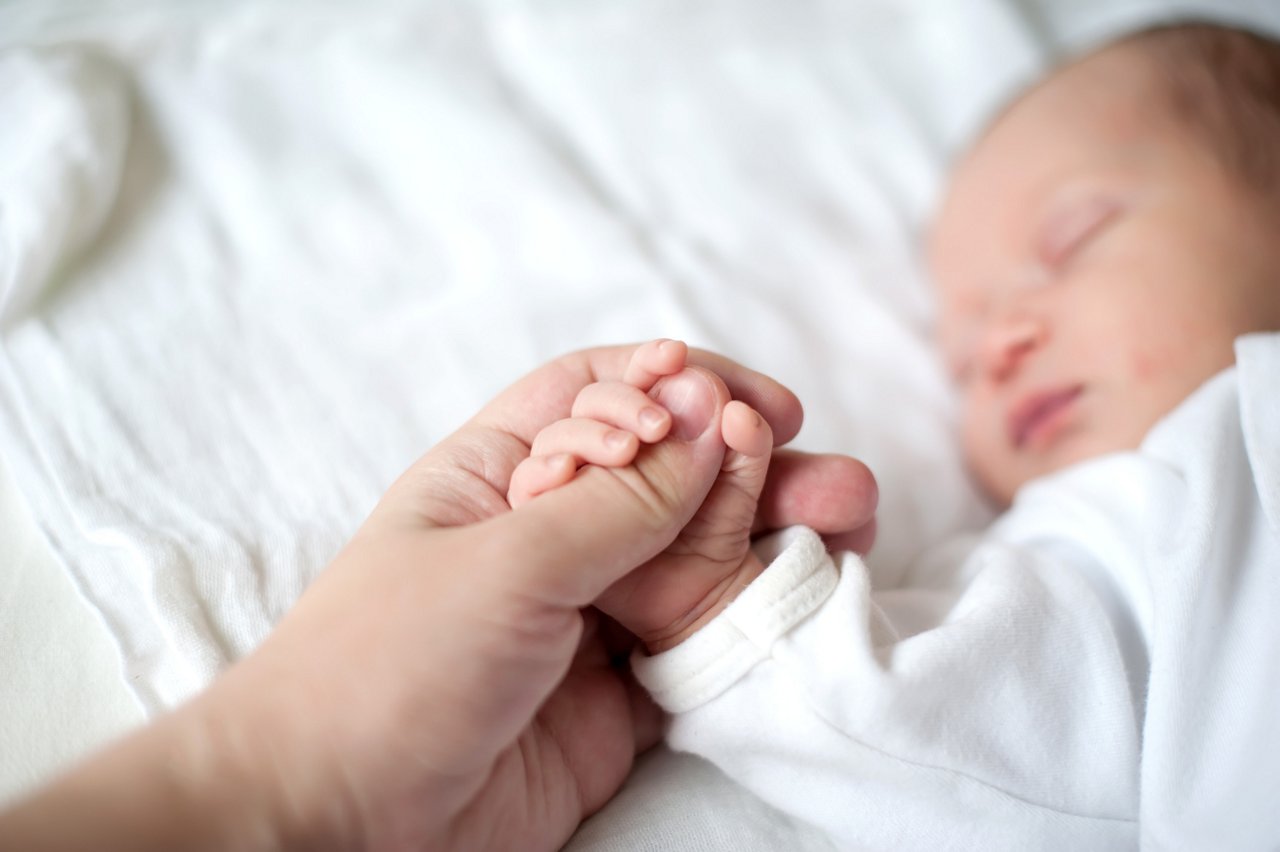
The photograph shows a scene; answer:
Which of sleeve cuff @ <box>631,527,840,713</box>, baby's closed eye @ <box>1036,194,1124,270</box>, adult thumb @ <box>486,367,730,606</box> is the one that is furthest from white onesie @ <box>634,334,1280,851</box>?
baby's closed eye @ <box>1036,194,1124,270</box>

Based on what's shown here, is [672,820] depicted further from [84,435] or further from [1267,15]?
[1267,15]

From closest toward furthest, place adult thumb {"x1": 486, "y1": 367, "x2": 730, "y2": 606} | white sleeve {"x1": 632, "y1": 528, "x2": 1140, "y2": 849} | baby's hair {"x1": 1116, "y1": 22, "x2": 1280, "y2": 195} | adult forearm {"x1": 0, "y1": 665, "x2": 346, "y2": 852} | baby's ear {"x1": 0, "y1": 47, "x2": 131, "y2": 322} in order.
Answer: adult forearm {"x1": 0, "y1": 665, "x2": 346, "y2": 852} → adult thumb {"x1": 486, "y1": 367, "x2": 730, "y2": 606} → white sleeve {"x1": 632, "y1": 528, "x2": 1140, "y2": 849} → baby's ear {"x1": 0, "y1": 47, "x2": 131, "y2": 322} → baby's hair {"x1": 1116, "y1": 22, "x2": 1280, "y2": 195}

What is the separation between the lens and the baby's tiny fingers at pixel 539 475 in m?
0.65

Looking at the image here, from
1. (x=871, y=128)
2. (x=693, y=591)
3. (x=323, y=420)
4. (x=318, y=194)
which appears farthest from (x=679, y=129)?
(x=693, y=591)

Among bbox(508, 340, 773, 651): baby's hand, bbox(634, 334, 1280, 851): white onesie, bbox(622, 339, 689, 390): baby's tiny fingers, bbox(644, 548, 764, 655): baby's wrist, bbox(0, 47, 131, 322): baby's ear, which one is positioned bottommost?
bbox(634, 334, 1280, 851): white onesie

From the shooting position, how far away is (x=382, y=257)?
113cm

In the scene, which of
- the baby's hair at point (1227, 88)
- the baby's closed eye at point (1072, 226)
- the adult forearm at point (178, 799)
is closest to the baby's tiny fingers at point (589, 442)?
the adult forearm at point (178, 799)

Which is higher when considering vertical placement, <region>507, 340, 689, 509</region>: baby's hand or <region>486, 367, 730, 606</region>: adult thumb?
<region>507, 340, 689, 509</region>: baby's hand

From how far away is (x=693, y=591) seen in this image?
709 millimetres

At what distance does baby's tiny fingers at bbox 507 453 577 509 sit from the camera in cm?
65

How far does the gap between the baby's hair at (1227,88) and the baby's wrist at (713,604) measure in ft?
2.46

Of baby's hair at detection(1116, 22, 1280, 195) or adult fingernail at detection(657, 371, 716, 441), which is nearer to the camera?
adult fingernail at detection(657, 371, 716, 441)

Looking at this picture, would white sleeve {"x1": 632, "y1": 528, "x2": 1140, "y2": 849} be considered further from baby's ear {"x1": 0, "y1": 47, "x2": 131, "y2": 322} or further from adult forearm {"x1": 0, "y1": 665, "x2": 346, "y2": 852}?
baby's ear {"x1": 0, "y1": 47, "x2": 131, "y2": 322}

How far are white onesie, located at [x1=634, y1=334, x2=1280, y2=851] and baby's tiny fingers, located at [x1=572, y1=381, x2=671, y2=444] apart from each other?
15 cm
